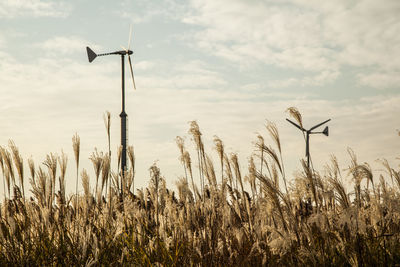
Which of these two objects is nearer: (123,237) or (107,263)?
(107,263)

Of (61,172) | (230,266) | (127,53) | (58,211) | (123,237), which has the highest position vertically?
(127,53)

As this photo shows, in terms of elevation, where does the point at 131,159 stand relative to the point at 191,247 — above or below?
above

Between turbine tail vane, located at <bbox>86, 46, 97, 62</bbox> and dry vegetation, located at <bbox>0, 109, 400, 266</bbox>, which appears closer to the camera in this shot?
dry vegetation, located at <bbox>0, 109, 400, 266</bbox>

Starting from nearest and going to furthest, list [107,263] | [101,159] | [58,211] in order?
[107,263]
[101,159]
[58,211]

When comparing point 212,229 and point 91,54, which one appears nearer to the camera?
point 212,229

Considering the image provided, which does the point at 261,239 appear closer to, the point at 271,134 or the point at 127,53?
the point at 271,134

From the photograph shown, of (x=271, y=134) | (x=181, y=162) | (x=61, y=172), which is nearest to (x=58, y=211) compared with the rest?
(x=61, y=172)

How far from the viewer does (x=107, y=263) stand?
4.73 metres

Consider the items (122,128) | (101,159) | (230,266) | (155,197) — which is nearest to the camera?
Answer: (230,266)

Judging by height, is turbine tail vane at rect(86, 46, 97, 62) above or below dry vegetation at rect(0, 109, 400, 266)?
above

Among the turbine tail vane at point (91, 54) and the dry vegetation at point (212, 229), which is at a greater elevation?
the turbine tail vane at point (91, 54)

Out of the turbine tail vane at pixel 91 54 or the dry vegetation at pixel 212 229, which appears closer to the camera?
the dry vegetation at pixel 212 229

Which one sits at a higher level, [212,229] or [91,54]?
[91,54]

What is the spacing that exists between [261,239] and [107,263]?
5.52 feet
